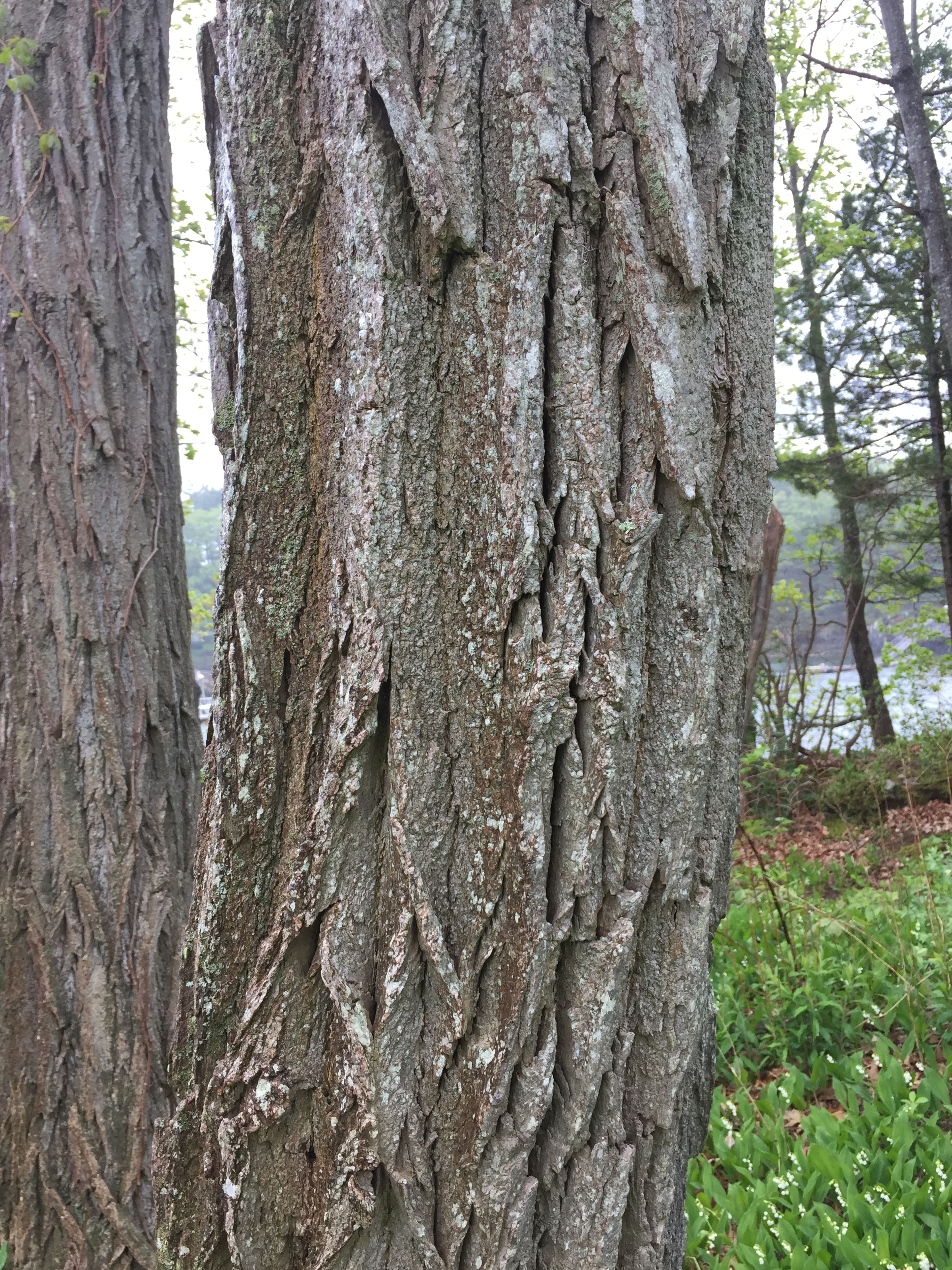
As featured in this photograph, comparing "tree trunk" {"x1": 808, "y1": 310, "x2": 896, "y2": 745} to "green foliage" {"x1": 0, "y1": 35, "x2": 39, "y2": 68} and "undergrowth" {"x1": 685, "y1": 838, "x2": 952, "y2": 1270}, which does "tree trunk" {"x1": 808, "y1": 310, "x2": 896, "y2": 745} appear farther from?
"green foliage" {"x1": 0, "y1": 35, "x2": 39, "y2": 68}

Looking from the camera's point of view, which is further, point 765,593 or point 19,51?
point 765,593

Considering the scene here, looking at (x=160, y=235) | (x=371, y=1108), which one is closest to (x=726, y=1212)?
(x=371, y=1108)

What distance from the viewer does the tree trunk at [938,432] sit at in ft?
30.8

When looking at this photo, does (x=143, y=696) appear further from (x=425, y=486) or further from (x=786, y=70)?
(x=786, y=70)

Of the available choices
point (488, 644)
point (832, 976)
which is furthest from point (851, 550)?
point (488, 644)

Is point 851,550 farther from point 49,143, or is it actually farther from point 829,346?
point 49,143

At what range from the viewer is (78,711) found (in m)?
2.52

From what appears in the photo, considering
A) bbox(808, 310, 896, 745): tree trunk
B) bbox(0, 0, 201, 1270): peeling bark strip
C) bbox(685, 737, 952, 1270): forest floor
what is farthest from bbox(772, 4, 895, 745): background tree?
bbox(0, 0, 201, 1270): peeling bark strip

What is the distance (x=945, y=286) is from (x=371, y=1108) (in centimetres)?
897

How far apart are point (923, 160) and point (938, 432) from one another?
306 cm

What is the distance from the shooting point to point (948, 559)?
9414mm

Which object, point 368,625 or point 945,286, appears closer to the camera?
point 368,625

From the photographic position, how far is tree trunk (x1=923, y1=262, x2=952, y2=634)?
9.38 m

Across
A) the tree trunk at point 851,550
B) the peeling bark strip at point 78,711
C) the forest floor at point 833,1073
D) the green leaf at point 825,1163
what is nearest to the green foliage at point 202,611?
the forest floor at point 833,1073
